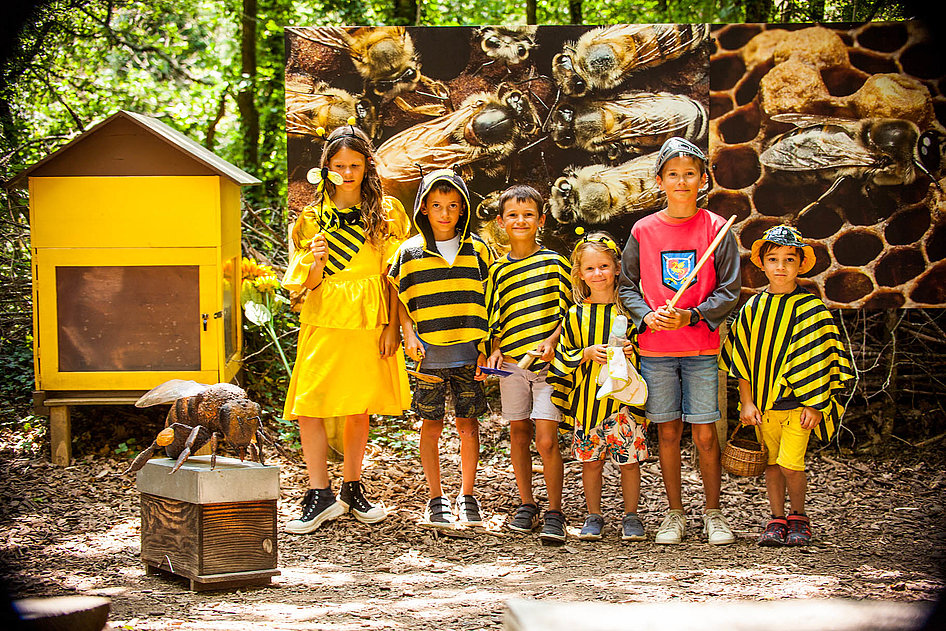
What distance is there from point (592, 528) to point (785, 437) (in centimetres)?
105

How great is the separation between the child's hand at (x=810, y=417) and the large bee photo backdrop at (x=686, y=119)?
1301mm

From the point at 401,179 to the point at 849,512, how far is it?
10.6 feet

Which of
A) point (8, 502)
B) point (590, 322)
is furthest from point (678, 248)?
point (8, 502)

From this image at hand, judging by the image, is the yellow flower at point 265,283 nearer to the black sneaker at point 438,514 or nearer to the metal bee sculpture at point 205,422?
the black sneaker at point 438,514

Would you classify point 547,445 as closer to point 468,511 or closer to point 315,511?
point 468,511

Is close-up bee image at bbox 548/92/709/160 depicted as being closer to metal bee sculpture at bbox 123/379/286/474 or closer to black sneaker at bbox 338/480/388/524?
black sneaker at bbox 338/480/388/524

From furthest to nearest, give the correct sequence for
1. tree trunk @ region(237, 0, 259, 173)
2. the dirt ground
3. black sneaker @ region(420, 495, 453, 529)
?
tree trunk @ region(237, 0, 259, 173), black sneaker @ region(420, 495, 453, 529), the dirt ground

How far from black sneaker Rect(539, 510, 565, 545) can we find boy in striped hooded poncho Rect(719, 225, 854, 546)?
0.98 meters

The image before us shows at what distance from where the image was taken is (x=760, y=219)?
537cm

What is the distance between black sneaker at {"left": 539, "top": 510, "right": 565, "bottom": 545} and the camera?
14.4 ft

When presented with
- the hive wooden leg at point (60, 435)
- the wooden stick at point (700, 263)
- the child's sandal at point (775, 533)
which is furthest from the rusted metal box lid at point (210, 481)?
the child's sandal at point (775, 533)

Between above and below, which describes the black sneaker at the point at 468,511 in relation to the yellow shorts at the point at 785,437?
below

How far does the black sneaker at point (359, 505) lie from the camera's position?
4.67 m

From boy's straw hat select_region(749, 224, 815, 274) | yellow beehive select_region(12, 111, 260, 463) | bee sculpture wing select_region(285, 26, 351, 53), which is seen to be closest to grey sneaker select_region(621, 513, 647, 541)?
boy's straw hat select_region(749, 224, 815, 274)
